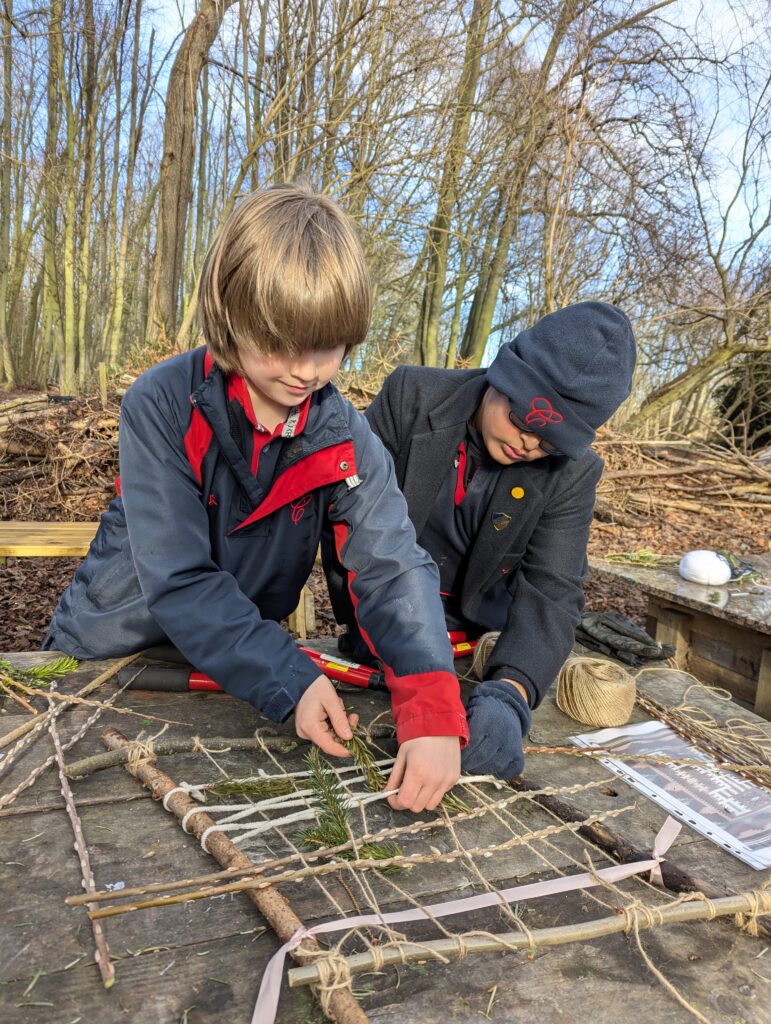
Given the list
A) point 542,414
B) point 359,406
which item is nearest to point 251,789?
point 542,414

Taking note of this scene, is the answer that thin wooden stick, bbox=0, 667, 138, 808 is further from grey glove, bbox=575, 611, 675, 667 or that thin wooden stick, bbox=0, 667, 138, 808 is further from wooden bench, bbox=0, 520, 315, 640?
wooden bench, bbox=0, 520, 315, 640

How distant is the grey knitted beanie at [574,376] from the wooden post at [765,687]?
188 centimetres

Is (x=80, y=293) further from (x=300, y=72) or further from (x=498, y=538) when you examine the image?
(x=498, y=538)

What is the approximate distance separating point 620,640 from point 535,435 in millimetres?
879

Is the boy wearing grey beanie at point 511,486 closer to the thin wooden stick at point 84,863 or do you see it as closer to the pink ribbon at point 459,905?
the pink ribbon at point 459,905

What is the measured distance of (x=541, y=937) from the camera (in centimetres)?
91

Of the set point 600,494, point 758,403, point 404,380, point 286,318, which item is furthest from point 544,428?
point 758,403

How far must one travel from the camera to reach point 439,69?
25.9ft

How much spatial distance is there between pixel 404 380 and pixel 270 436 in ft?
2.77

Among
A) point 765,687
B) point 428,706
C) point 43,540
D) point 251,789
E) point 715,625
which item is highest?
point 428,706

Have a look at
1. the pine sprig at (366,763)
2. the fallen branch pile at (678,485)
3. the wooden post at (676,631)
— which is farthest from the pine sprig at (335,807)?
the fallen branch pile at (678,485)

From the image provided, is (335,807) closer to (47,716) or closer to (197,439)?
(47,716)

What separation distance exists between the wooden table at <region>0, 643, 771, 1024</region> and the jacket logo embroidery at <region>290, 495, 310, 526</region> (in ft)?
2.45

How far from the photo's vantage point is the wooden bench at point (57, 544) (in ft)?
12.5
